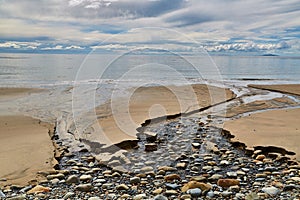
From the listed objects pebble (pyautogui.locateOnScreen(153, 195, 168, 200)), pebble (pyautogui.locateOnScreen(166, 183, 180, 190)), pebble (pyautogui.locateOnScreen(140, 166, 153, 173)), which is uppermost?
pebble (pyautogui.locateOnScreen(153, 195, 168, 200))

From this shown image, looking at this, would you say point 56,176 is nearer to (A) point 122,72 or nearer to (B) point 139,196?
(B) point 139,196

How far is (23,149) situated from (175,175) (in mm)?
4185

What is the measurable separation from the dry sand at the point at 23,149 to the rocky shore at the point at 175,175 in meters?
0.37

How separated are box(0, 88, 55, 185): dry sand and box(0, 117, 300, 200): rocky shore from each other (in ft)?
1.21

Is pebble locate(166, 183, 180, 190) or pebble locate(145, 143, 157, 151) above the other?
pebble locate(145, 143, 157, 151)

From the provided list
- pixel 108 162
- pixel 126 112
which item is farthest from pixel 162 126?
pixel 108 162

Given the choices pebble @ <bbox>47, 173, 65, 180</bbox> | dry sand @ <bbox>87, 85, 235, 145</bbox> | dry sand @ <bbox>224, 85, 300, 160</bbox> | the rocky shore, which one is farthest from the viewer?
dry sand @ <bbox>87, 85, 235, 145</bbox>

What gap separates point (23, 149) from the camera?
719cm

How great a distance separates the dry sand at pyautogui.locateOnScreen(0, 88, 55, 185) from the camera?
18.6ft

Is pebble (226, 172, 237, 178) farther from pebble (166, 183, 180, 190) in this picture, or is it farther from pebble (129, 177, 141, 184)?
pebble (129, 177, 141, 184)

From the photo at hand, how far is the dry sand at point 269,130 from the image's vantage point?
731 centimetres

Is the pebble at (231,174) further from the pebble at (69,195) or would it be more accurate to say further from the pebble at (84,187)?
the pebble at (69,195)

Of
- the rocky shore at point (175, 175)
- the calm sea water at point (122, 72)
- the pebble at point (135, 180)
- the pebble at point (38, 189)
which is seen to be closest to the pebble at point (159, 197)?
the rocky shore at point (175, 175)

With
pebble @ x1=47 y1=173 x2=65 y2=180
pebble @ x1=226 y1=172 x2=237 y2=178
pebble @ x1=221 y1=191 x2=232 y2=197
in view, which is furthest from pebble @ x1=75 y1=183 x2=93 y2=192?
pebble @ x1=226 y1=172 x2=237 y2=178
